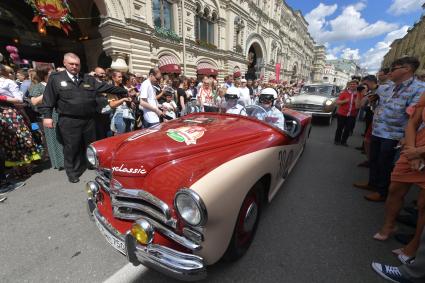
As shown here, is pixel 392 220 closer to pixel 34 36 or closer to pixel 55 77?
pixel 55 77

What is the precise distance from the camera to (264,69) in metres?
28.8

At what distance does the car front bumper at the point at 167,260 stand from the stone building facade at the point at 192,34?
8.68 metres

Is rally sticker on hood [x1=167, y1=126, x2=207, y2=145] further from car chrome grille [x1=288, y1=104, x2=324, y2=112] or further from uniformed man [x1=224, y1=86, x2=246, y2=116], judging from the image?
car chrome grille [x1=288, y1=104, x2=324, y2=112]

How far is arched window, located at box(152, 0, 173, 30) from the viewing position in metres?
12.8

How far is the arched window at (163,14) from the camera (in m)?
12.8

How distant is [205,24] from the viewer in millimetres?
17062

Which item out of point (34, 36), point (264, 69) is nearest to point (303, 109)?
point (34, 36)

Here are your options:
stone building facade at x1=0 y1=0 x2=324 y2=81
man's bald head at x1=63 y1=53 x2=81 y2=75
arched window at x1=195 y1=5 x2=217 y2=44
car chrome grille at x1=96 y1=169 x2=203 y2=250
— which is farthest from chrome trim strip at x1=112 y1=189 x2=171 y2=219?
arched window at x1=195 y1=5 x2=217 y2=44

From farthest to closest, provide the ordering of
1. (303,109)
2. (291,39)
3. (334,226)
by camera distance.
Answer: (291,39) < (303,109) < (334,226)

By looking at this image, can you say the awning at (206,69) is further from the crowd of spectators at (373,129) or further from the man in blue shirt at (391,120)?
the man in blue shirt at (391,120)

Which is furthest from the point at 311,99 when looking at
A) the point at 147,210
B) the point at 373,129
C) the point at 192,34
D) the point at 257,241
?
the point at 192,34

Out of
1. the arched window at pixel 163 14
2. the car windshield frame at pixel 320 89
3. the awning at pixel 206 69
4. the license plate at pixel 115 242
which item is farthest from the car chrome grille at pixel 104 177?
the awning at pixel 206 69

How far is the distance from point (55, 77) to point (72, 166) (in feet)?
4.92

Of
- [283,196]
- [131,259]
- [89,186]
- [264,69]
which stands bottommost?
[283,196]
